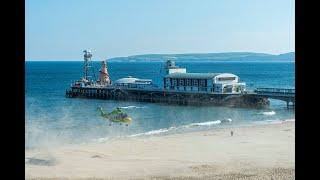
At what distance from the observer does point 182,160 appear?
14047mm

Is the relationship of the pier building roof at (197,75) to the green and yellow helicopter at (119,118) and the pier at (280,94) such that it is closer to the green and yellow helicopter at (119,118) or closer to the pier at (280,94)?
the pier at (280,94)

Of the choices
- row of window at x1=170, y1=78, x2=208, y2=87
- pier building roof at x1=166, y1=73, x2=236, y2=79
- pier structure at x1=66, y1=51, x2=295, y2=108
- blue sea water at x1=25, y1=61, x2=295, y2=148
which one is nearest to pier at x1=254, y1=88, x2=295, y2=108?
pier structure at x1=66, y1=51, x2=295, y2=108

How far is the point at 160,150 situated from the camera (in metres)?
15.6

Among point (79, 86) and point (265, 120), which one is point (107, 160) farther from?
point (79, 86)

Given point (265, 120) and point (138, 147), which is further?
point (265, 120)

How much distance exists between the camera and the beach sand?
36.9ft

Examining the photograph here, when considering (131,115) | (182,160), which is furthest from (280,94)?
(182,160)

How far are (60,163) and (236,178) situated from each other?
501cm

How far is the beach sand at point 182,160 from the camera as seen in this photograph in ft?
36.9

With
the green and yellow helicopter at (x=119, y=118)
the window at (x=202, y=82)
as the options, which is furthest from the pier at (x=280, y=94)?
the green and yellow helicopter at (x=119, y=118)

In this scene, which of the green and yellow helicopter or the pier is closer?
the green and yellow helicopter

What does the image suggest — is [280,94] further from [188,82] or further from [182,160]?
[182,160]

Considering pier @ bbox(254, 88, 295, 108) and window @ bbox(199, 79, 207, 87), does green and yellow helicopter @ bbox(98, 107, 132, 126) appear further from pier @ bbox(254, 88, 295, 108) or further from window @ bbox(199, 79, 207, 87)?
pier @ bbox(254, 88, 295, 108)
